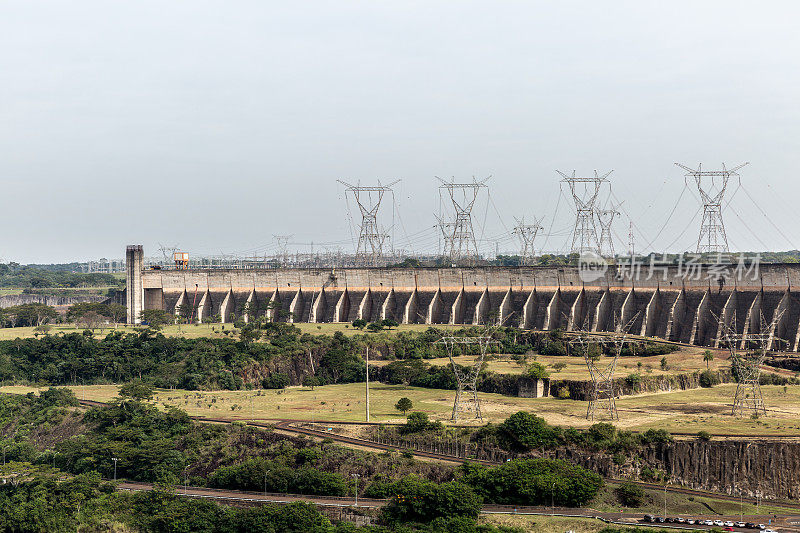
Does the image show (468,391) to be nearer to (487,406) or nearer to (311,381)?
(487,406)

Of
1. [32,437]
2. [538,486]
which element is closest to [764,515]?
[538,486]

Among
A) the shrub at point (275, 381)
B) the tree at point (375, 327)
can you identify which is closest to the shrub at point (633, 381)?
the shrub at point (275, 381)

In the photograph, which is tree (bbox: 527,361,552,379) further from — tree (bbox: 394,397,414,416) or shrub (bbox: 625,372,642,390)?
tree (bbox: 394,397,414,416)

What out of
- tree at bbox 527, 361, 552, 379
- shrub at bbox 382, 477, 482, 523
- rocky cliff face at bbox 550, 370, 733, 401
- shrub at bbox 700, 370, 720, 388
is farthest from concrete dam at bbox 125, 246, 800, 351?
shrub at bbox 382, 477, 482, 523

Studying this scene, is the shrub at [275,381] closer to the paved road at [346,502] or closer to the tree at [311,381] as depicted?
the tree at [311,381]

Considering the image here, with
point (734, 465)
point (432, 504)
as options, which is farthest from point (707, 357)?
point (432, 504)

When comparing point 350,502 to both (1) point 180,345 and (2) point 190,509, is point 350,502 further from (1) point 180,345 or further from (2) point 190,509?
(1) point 180,345
